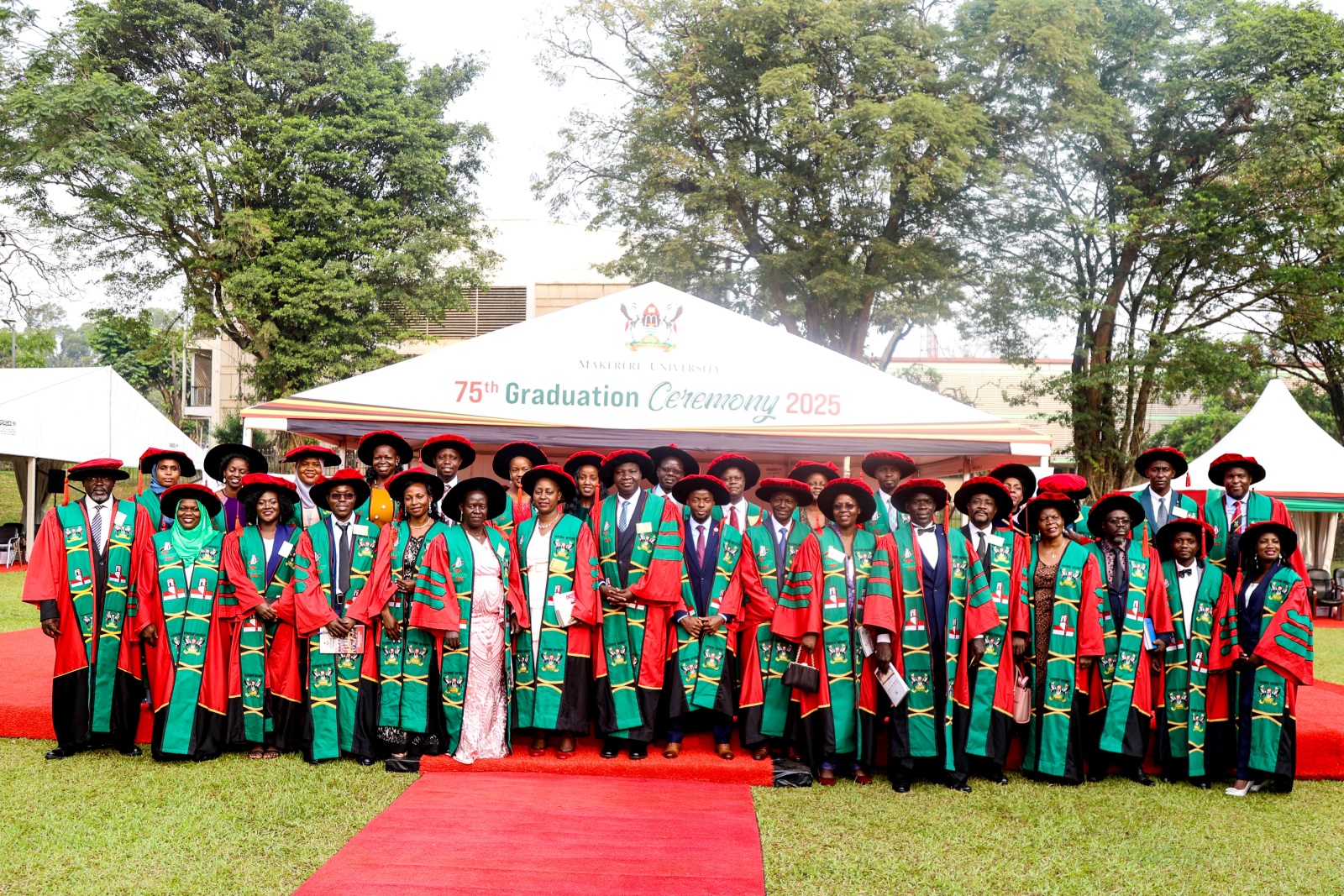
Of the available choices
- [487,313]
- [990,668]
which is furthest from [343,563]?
[487,313]

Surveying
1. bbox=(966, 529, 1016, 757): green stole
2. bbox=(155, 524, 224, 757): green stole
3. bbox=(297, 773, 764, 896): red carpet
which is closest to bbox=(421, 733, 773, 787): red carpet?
bbox=(297, 773, 764, 896): red carpet

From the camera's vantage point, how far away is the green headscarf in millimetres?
5613

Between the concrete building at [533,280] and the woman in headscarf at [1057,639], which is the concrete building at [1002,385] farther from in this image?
the woman in headscarf at [1057,639]

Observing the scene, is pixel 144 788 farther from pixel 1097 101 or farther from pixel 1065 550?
pixel 1097 101

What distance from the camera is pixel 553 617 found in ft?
18.7

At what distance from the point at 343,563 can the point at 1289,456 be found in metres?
14.4

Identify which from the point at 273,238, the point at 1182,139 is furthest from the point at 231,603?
the point at 1182,139

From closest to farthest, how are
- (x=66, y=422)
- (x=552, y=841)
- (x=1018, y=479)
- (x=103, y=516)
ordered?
(x=552, y=841)
(x=103, y=516)
(x=1018, y=479)
(x=66, y=422)

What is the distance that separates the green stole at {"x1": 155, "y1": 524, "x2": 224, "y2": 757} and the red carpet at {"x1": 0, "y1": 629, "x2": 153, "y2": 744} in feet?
1.77

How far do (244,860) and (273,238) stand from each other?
17144 millimetres

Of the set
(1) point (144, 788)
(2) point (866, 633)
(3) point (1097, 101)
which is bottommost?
(1) point (144, 788)

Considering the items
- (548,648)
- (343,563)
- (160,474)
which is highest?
(160,474)

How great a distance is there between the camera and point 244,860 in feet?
13.5

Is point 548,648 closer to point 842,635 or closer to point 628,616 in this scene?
point 628,616
